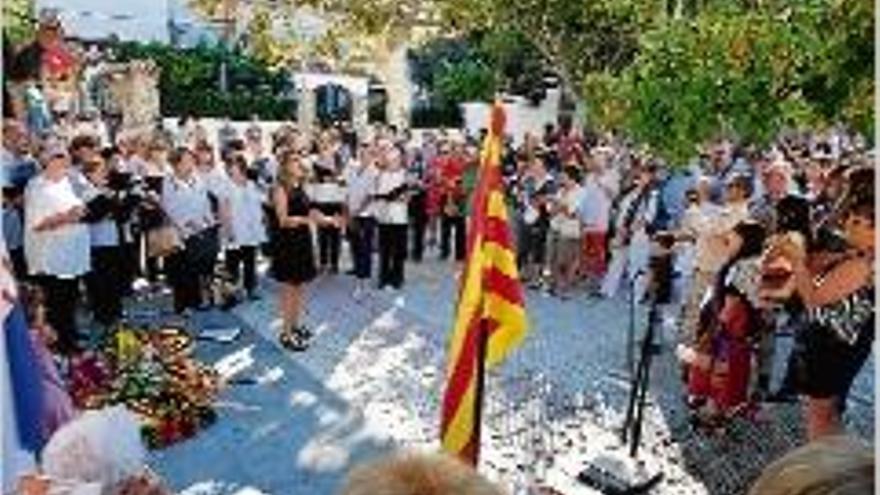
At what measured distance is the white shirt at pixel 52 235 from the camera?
37.2 feet

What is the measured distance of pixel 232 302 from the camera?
45.5ft

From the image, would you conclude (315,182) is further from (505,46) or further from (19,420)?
(505,46)

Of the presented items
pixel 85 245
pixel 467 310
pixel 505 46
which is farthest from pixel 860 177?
pixel 505 46

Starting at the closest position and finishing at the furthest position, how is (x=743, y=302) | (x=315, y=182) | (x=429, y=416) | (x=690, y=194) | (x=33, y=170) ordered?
1. (x=743, y=302)
2. (x=429, y=416)
3. (x=33, y=170)
4. (x=690, y=194)
5. (x=315, y=182)

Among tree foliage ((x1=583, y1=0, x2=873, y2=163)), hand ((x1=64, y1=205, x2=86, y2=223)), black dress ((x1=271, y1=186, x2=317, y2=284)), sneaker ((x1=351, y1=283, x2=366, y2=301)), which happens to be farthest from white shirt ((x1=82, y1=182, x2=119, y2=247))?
tree foliage ((x1=583, y1=0, x2=873, y2=163))

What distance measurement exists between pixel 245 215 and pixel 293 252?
1831 mm

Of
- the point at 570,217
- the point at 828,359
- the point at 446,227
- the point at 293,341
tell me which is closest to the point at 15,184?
the point at 293,341

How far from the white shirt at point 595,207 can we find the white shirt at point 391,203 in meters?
1.77

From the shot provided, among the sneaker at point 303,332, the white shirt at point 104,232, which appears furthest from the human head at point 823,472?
the white shirt at point 104,232

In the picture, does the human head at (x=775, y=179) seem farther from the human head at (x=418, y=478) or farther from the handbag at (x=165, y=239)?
the human head at (x=418, y=478)

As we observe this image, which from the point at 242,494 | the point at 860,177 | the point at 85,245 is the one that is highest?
the point at 860,177

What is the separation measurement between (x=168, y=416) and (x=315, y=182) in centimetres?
542

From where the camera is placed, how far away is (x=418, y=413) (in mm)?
10320

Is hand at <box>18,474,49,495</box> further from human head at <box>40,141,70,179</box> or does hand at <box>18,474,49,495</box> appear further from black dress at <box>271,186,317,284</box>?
black dress at <box>271,186,317,284</box>
